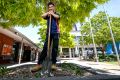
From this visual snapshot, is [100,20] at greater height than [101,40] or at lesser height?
greater

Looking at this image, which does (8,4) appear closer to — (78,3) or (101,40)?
(78,3)

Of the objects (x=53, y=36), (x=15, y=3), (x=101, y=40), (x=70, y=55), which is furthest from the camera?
(x=70, y=55)

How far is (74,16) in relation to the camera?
9211mm

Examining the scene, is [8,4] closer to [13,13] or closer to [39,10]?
[13,13]

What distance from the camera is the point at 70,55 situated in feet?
215

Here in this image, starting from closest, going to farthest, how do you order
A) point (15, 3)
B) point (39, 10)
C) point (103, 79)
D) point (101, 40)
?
1. point (103, 79)
2. point (15, 3)
3. point (39, 10)
4. point (101, 40)

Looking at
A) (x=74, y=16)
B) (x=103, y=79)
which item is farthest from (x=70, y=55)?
(x=103, y=79)

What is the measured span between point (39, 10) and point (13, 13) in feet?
5.76

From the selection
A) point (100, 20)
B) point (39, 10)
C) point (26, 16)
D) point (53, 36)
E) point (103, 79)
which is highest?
point (100, 20)

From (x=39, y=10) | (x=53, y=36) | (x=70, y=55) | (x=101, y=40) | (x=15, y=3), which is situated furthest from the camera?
(x=70, y=55)

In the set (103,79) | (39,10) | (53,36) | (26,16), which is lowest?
(103,79)

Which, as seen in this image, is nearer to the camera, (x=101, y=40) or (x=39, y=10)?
(x=39, y=10)

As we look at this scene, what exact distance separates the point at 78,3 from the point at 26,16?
6.17ft

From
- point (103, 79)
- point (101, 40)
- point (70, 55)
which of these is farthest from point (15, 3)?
point (70, 55)
